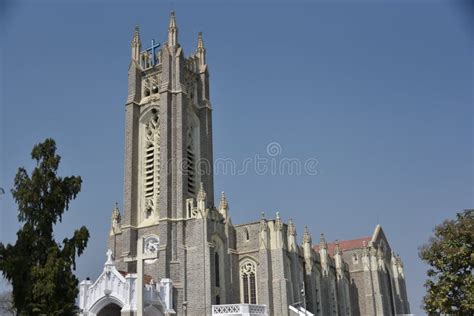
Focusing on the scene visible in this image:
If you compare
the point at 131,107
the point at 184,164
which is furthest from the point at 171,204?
the point at 131,107

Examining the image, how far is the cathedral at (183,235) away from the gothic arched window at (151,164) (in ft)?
0.27

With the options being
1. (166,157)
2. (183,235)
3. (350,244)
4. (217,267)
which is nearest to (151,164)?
(166,157)

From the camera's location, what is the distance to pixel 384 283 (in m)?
60.6

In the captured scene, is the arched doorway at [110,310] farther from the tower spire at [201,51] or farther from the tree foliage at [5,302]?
the tower spire at [201,51]

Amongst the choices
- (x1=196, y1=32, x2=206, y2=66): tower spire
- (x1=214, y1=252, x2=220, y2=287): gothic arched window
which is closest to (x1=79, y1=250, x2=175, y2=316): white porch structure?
(x1=214, y1=252, x2=220, y2=287): gothic arched window

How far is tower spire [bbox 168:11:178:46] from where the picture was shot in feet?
159

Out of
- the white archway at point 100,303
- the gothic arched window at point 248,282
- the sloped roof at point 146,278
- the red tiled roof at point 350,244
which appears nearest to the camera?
the white archway at point 100,303

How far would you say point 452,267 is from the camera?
97.7 ft

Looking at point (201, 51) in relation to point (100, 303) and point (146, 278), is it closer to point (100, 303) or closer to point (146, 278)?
point (146, 278)

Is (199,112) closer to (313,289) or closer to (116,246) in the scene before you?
(116,246)

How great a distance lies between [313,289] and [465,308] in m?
22.4

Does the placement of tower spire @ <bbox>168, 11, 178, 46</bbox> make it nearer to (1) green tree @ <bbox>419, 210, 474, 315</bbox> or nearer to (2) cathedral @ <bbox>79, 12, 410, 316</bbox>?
(2) cathedral @ <bbox>79, 12, 410, 316</bbox>

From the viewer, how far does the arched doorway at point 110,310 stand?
37.9 m

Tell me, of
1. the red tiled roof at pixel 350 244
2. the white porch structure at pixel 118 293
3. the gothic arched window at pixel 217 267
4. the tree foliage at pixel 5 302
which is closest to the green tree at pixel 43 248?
the white porch structure at pixel 118 293
